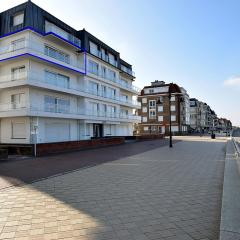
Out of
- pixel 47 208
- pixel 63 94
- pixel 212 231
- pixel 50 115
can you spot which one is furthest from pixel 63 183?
pixel 63 94

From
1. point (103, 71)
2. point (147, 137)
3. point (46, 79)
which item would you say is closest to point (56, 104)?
point (46, 79)

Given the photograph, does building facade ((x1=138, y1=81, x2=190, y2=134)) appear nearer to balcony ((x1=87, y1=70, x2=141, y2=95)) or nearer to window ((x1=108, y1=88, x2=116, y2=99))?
balcony ((x1=87, y1=70, x2=141, y2=95))

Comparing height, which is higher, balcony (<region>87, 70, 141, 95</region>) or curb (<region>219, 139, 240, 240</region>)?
balcony (<region>87, 70, 141, 95</region>)

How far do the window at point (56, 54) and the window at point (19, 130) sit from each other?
26.4ft

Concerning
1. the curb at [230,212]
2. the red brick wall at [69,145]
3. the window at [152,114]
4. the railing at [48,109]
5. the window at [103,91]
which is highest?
the window at [103,91]

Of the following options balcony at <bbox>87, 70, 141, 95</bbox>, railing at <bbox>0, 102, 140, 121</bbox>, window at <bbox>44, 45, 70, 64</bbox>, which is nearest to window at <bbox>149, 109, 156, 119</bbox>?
balcony at <bbox>87, 70, 141, 95</bbox>

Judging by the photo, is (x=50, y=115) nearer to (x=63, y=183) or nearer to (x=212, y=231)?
(x=63, y=183)

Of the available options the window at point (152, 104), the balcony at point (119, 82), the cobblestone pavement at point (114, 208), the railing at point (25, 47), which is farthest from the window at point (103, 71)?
the window at point (152, 104)

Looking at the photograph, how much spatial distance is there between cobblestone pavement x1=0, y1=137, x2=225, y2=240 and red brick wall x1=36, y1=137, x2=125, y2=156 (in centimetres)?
998

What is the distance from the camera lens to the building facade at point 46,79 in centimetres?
2286

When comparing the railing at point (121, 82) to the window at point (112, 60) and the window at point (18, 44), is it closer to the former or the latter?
the window at point (112, 60)

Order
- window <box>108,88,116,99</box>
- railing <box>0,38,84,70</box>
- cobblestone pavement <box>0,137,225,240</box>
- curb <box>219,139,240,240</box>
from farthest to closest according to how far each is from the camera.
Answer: window <box>108,88,116,99</box>
railing <box>0,38,84,70</box>
cobblestone pavement <box>0,137,225,240</box>
curb <box>219,139,240,240</box>

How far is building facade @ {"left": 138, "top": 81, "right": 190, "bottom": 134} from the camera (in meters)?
68.3

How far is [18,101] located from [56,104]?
3811 millimetres
